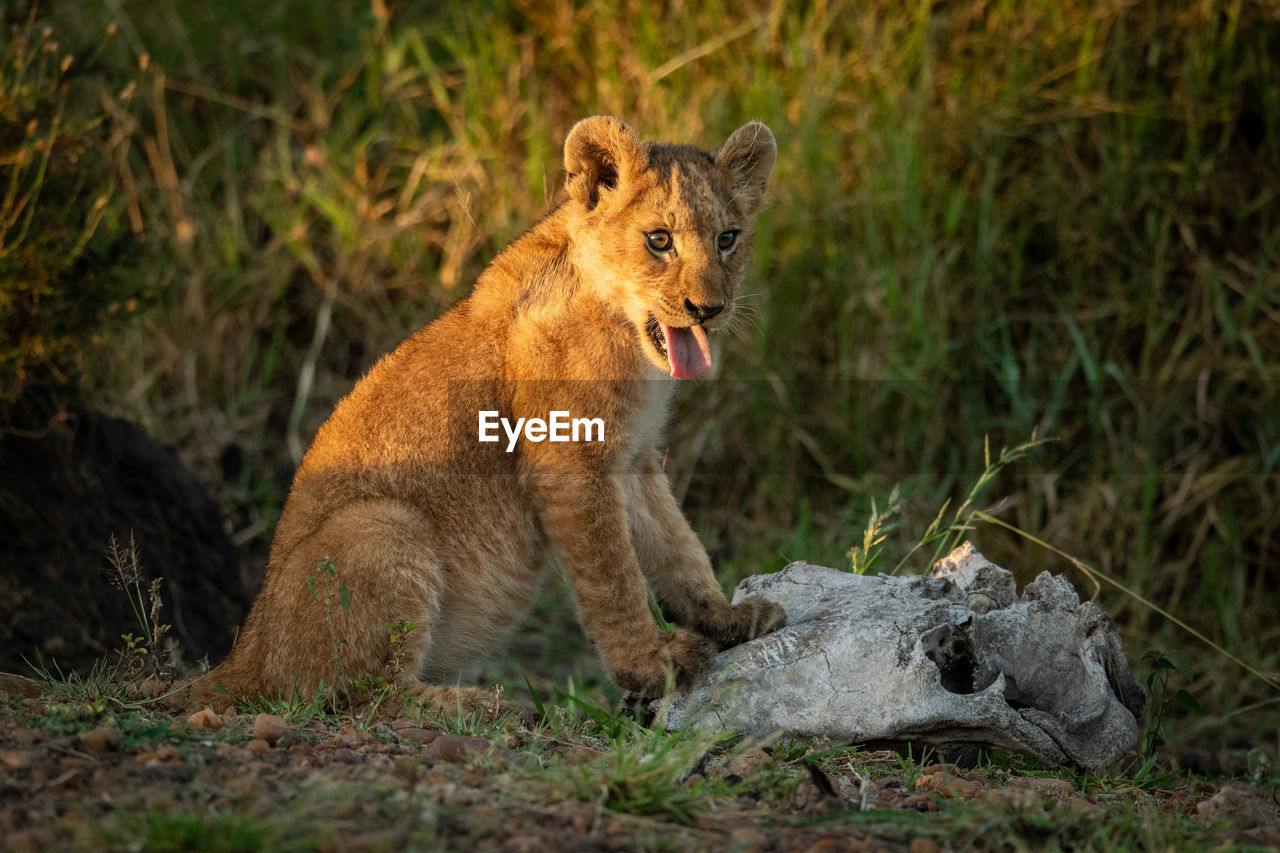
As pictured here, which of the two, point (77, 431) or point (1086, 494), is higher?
point (77, 431)

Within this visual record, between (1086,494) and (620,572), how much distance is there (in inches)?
159

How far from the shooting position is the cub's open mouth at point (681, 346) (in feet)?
15.1

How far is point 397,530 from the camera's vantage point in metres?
4.45

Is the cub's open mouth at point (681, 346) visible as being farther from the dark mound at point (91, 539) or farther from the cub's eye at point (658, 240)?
the dark mound at point (91, 539)

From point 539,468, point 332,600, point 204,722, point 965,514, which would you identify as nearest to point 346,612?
point 332,600

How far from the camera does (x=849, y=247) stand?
7.91 metres

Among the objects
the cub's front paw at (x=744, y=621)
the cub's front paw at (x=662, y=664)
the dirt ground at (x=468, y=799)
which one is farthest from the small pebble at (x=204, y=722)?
the cub's front paw at (x=744, y=621)

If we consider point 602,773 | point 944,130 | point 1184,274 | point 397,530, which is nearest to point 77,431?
point 397,530

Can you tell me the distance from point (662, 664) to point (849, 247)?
4.25 m

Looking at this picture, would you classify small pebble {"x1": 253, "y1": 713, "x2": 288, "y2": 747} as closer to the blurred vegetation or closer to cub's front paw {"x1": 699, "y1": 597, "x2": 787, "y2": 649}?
cub's front paw {"x1": 699, "y1": 597, "x2": 787, "y2": 649}

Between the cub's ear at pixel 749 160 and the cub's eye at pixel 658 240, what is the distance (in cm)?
42

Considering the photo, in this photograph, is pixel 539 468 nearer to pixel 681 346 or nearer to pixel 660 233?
pixel 681 346

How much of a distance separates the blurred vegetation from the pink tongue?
254 cm

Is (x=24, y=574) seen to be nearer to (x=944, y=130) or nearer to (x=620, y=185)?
(x=620, y=185)
